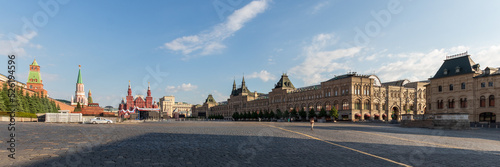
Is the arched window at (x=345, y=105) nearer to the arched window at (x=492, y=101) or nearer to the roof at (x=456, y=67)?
the roof at (x=456, y=67)

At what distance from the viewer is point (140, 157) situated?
9.43 metres

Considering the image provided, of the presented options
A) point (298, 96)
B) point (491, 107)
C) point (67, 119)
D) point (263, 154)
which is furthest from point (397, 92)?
point (263, 154)

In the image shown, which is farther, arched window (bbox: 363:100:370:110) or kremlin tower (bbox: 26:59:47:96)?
kremlin tower (bbox: 26:59:47:96)

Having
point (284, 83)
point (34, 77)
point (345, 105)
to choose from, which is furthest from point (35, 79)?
point (345, 105)

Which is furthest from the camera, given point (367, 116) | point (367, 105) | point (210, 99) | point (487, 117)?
point (210, 99)

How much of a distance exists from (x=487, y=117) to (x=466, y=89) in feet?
16.4

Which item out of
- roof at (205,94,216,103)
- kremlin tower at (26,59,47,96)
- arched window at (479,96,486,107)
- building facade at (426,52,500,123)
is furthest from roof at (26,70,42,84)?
arched window at (479,96,486,107)

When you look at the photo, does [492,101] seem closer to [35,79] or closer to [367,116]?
[367,116]

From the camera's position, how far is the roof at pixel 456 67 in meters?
48.6

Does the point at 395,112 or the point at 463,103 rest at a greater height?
the point at 463,103

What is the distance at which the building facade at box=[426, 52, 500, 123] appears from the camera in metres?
44.9

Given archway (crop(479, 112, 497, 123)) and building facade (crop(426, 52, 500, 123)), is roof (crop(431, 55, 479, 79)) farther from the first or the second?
archway (crop(479, 112, 497, 123))

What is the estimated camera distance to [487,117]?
45.5 meters

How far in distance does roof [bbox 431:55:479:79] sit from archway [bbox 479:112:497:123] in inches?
260
